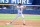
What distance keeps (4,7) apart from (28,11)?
5058 mm

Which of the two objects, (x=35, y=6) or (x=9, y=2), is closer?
(x=35, y=6)

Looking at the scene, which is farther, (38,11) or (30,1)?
(30,1)

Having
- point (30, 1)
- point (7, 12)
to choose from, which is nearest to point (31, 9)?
point (30, 1)

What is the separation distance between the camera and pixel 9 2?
24828 millimetres

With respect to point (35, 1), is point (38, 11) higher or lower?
lower

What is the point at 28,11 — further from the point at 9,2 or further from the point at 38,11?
the point at 9,2

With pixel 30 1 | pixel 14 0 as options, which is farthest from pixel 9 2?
pixel 30 1

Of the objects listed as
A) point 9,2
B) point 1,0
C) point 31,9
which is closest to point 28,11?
point 31,9

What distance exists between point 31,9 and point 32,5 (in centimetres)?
95

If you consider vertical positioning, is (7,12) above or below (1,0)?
below

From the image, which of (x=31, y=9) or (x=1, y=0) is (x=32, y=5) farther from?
(x=1, y=0)

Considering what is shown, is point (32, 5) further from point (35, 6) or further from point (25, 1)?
point (25, 1)

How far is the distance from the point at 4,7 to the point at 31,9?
5.58 meters

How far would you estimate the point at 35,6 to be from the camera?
2270cm
